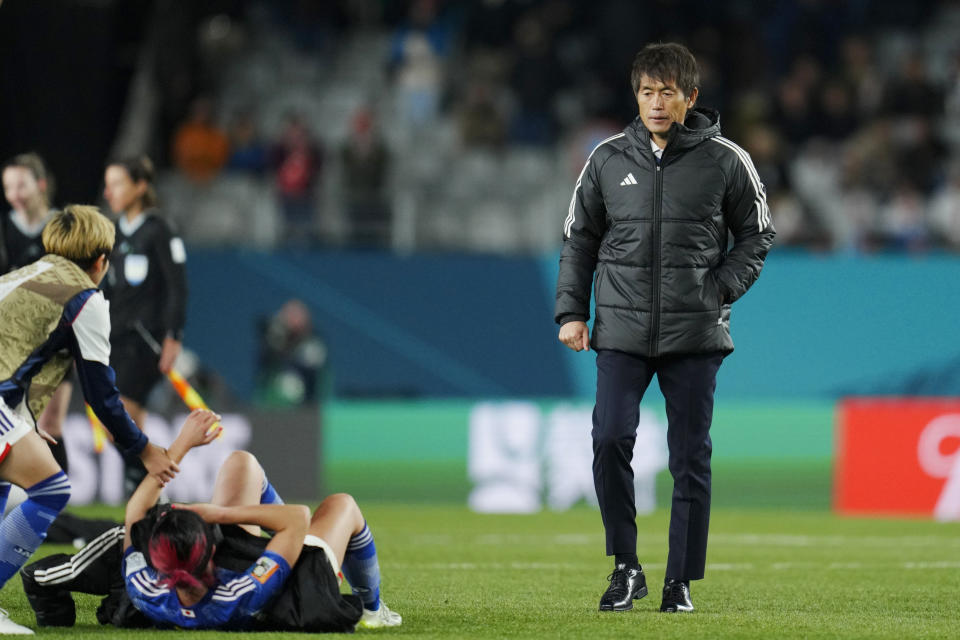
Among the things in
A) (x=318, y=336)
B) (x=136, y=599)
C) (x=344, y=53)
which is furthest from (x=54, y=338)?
(x=344, y=53)

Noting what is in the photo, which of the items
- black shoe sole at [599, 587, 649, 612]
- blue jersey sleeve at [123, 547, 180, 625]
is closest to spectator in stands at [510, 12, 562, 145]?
black shoe sole at [599, 587, 649, 612]

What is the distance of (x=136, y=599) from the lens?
18.9ft

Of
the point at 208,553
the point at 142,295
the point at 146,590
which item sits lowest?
the point at 146,590

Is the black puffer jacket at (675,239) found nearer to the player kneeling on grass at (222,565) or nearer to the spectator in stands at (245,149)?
the player kneeling on grass at (222,565)

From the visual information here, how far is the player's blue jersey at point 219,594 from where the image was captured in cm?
566

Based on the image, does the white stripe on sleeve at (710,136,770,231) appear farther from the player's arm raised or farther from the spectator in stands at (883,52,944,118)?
the spectator in stands at (883,52,944,118)

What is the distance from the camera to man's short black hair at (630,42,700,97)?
6484 mm

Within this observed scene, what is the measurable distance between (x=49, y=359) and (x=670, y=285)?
→ 247cm

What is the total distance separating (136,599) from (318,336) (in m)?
11.2

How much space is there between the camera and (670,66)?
648 cm

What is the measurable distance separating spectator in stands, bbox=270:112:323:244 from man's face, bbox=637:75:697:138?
10.7 meters

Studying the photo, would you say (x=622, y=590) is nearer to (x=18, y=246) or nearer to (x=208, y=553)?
(x=208, y=553)

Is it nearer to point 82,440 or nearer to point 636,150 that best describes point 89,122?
point 82,440

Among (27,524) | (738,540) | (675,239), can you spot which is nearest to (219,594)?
(27,524)
